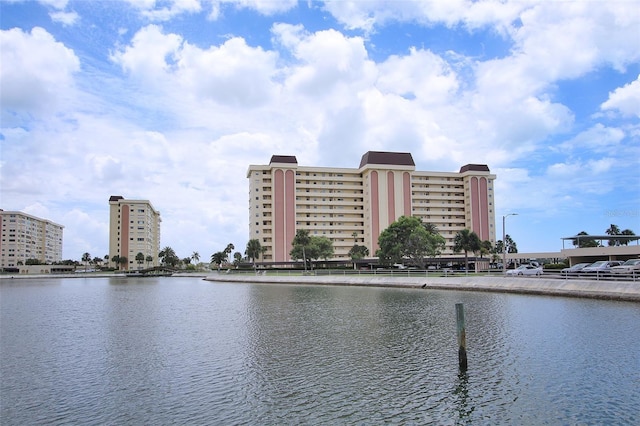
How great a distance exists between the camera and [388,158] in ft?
461

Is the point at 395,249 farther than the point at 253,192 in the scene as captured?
No

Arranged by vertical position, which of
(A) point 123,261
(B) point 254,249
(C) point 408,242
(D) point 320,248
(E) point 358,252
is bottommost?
(A) point 123,261

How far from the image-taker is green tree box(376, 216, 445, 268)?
288 ft

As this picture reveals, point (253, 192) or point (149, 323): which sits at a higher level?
point (253, 192)

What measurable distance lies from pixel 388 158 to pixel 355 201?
53.3 ft

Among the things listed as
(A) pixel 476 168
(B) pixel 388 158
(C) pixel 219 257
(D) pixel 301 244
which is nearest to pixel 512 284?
(D) pixel 301 244

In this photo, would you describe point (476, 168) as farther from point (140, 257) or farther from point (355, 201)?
point (140, 257)

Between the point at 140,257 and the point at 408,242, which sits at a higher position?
the point at 408,242

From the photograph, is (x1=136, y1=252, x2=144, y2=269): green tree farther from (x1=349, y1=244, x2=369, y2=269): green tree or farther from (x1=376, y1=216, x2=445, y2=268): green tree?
(x1=376, y1=216, x2=445, y2=268): green tree

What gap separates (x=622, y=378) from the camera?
15430mm

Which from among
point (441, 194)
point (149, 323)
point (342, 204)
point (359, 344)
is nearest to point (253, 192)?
point (342, 204)

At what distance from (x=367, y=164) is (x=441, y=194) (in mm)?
28067

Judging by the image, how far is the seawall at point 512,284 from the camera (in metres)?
35.8

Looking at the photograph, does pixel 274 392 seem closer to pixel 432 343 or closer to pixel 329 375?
pixel 329 375
